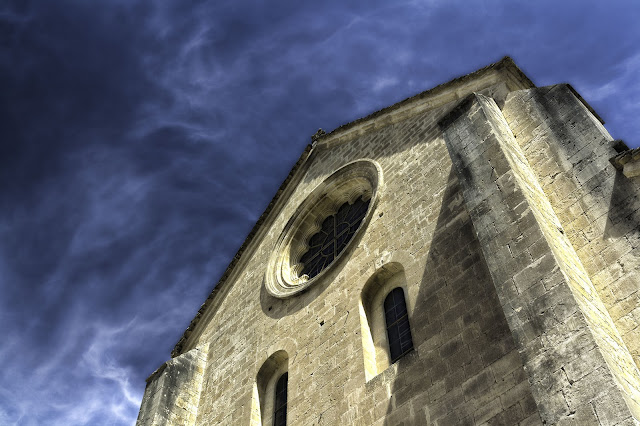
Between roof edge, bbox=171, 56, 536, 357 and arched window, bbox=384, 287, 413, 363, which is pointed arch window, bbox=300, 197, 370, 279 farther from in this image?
arched window, bbox=384, 287, 413, 363

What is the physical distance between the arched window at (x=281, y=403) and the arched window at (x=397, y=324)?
242cm

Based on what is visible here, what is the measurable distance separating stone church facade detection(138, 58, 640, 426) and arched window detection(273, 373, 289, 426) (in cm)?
3

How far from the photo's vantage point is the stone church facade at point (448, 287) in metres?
Result: 5.83

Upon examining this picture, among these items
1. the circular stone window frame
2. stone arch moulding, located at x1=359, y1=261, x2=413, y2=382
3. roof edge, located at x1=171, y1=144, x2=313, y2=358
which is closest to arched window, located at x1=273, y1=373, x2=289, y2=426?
the circular stone window frame

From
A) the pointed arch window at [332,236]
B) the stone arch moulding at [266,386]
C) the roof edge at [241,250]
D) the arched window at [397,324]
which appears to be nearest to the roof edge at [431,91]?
the roof edge at [241,250]

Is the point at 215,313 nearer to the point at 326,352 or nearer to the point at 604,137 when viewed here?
the point at 326,352

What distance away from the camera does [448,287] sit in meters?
8.04

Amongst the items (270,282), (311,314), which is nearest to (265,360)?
(311,314)

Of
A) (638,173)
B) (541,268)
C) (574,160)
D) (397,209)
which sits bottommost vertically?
(541,268)

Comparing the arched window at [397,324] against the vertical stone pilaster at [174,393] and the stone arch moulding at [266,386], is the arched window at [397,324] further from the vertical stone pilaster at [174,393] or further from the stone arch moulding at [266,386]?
the vertical stone pilaster at [174,393]

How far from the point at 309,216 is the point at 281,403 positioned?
4.67m

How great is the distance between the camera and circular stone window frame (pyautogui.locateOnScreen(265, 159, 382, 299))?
41.0ft

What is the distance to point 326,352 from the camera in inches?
372

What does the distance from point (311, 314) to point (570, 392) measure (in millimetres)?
5827
